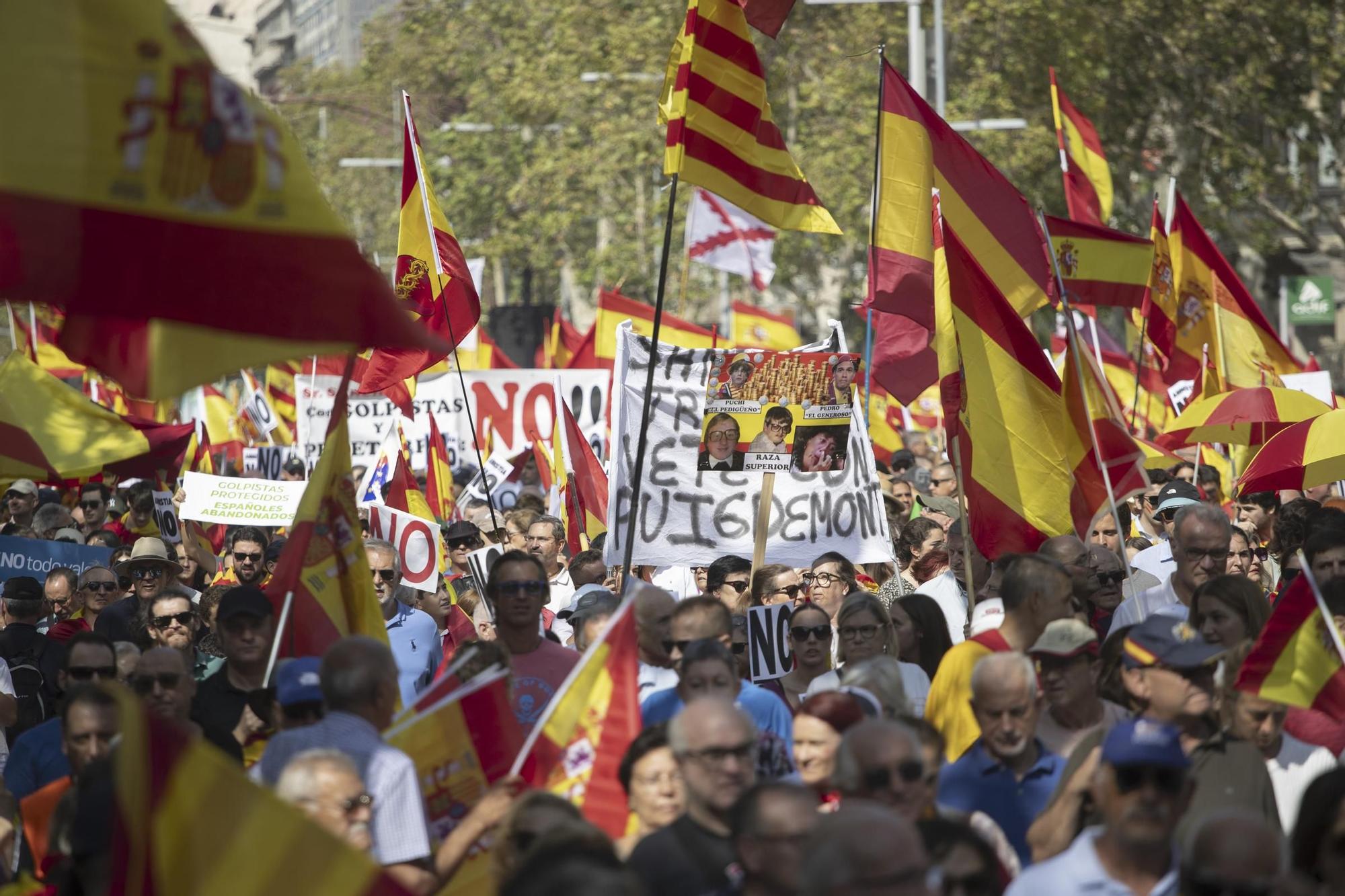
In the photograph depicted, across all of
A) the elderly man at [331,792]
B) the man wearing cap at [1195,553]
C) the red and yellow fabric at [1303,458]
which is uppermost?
the red and yellow fabric at [1303,458]

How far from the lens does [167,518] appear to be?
12.5 metres

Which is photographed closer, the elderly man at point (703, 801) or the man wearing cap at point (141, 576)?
the elderly man at point (703, 801)

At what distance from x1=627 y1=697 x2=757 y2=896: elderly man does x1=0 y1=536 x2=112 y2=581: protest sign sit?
5914 millimetres

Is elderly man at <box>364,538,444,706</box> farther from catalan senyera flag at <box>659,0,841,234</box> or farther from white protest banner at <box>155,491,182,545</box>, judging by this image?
white protest banner at <box>155,491,182,545</box>

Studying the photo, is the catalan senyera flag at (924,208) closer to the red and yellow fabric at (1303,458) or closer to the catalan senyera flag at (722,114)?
the catalan senyera flag at (722,114)

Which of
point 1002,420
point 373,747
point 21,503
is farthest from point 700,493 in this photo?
point 21,503

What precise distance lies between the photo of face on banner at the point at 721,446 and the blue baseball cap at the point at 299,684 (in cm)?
394

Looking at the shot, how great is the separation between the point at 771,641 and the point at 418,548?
10.9 feet

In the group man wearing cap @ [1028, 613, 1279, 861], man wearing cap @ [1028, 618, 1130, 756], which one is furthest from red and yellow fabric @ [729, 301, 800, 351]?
man wearing cap @ [1028, 613, 1279, 861]

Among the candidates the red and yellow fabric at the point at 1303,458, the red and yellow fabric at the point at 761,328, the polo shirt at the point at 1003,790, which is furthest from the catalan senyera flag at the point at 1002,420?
the red and yellow fabric at the point at 761,328

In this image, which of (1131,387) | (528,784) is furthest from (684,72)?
(1131,387)

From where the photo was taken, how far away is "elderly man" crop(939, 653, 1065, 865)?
559 centimetres

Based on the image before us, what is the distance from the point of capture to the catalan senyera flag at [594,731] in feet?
17.9

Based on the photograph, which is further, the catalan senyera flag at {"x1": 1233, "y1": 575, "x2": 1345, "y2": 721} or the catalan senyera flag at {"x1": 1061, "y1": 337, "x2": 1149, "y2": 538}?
the catalan senyera flag at {"x1": 1061, "y1": 337, "x2": 1149, "y2": 538}
